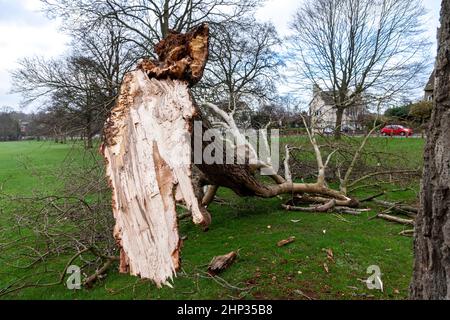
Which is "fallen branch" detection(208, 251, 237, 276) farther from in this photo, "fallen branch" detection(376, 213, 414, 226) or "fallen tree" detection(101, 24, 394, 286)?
"fallen branch" detection(376, 213, 414, 226)

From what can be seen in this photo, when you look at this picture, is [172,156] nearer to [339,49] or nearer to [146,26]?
[146,26]

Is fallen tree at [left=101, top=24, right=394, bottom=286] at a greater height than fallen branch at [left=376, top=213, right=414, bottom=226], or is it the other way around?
fallen tree at [left=101, top=24, right=394, bottom=286]

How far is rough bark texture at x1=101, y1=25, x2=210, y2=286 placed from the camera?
6.56ft

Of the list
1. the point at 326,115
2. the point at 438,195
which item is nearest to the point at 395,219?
the point at 326,115

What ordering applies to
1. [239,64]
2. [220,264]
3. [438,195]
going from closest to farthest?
[438,195] → [220,264] → [239,64]

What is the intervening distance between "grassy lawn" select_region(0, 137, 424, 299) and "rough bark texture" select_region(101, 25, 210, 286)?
149 centimetres

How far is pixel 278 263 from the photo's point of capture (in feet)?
12.7

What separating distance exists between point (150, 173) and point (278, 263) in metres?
2.41

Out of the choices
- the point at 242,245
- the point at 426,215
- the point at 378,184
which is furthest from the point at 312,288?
the point at 378,184

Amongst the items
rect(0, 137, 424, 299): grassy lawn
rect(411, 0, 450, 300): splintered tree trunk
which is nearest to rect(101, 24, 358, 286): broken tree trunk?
rect(411, 0, 450, 300): splintered tree trunk

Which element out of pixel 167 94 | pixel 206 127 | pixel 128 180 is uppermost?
pixel 167 94

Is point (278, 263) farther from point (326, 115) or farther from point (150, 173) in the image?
point (326, 115)
